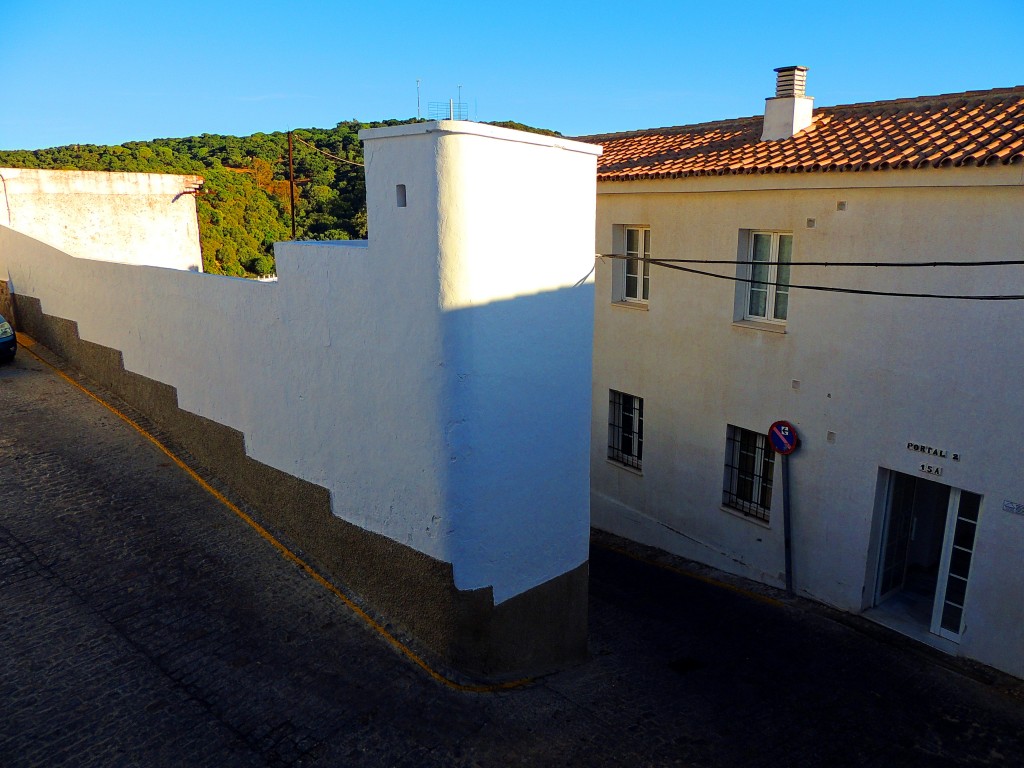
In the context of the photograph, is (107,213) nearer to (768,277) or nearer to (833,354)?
(768,277)

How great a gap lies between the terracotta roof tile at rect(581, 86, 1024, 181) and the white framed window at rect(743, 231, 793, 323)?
39.7 inches

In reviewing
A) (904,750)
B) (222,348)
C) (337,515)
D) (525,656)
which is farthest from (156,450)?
(904,750)

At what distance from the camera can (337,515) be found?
7.70 metres

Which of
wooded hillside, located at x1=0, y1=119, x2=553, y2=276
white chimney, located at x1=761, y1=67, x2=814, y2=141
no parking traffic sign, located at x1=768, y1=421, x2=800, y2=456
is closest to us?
no parking traffic sign, located at x1=768, y1=421, x2=800, y2=456

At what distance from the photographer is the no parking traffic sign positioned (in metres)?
10.1

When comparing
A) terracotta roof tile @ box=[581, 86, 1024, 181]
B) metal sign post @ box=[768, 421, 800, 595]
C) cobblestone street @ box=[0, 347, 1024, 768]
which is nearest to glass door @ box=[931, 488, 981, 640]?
cobblestone street @ box=[0, 347, 1024, 768]

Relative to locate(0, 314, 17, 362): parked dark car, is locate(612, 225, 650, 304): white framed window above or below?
above

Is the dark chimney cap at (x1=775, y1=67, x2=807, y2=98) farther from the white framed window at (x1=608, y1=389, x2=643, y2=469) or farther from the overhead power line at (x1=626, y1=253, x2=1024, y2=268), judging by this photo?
the white framed window at (x1=608, y1=389, x2=643, y2=469)

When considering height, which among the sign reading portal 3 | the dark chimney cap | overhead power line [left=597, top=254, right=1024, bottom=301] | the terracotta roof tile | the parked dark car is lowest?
the sign reading portal 3

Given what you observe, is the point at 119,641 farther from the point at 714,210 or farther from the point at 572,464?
the point at 714,210

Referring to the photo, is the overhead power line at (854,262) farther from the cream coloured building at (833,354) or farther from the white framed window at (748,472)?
the white framed window at (748,472)

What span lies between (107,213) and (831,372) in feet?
49.0

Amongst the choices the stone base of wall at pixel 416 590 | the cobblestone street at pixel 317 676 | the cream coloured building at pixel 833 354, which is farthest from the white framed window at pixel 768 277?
the stone base of wall at pixel 416 590

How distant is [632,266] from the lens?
12539mm
